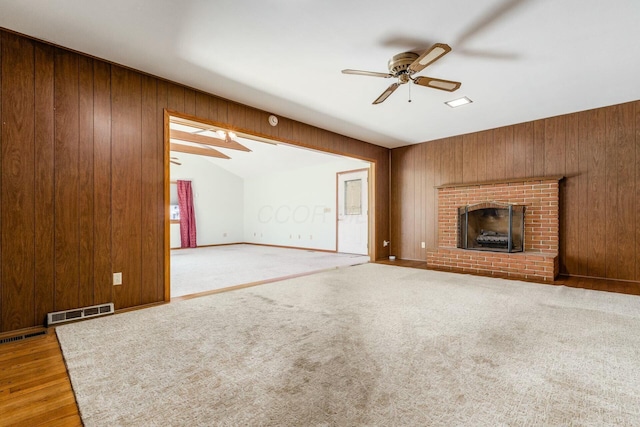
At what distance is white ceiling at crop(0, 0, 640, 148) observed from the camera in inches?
82.8

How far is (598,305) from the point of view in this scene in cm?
291

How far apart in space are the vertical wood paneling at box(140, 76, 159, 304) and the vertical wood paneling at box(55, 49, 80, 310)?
0.54 meters

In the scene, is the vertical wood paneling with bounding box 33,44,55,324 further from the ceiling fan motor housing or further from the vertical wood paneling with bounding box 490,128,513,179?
the vertical wood paneling with bounding box 490,128,513,179

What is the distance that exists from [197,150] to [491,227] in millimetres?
7512

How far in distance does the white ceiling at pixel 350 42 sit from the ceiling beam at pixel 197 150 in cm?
496

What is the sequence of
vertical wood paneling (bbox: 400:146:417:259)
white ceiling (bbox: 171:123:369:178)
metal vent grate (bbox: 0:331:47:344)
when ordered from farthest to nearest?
white ceiling (bbox: 171:123:369:178) < vertical wood paneling (bbox: 400:146:417:259) < metal vent grate (bbox: 0:331:47:344)

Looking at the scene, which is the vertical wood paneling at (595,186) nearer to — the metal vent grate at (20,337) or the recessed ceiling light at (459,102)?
the recessed ceiling light at (459,102)

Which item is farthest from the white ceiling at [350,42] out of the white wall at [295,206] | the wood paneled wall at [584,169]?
the white wall at [295,206]

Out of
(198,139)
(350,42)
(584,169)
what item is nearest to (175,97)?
(350,42)

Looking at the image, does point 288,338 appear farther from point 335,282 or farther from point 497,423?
point 335,282

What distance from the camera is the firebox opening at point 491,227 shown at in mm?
4736

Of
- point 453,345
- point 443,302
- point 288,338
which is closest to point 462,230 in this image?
point 443,302

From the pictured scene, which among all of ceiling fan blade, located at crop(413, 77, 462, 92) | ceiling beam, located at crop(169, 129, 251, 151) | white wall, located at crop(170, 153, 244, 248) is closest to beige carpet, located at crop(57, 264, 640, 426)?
ceiling fan blade, located at crop(413, 77, 462, 92)

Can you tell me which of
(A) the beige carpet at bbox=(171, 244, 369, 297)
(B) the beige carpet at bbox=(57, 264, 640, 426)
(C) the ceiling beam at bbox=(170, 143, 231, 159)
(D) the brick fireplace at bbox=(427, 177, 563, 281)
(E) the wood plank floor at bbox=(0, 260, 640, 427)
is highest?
(C) the ceiling beam at bbox=(170, 143, 231, 159)
